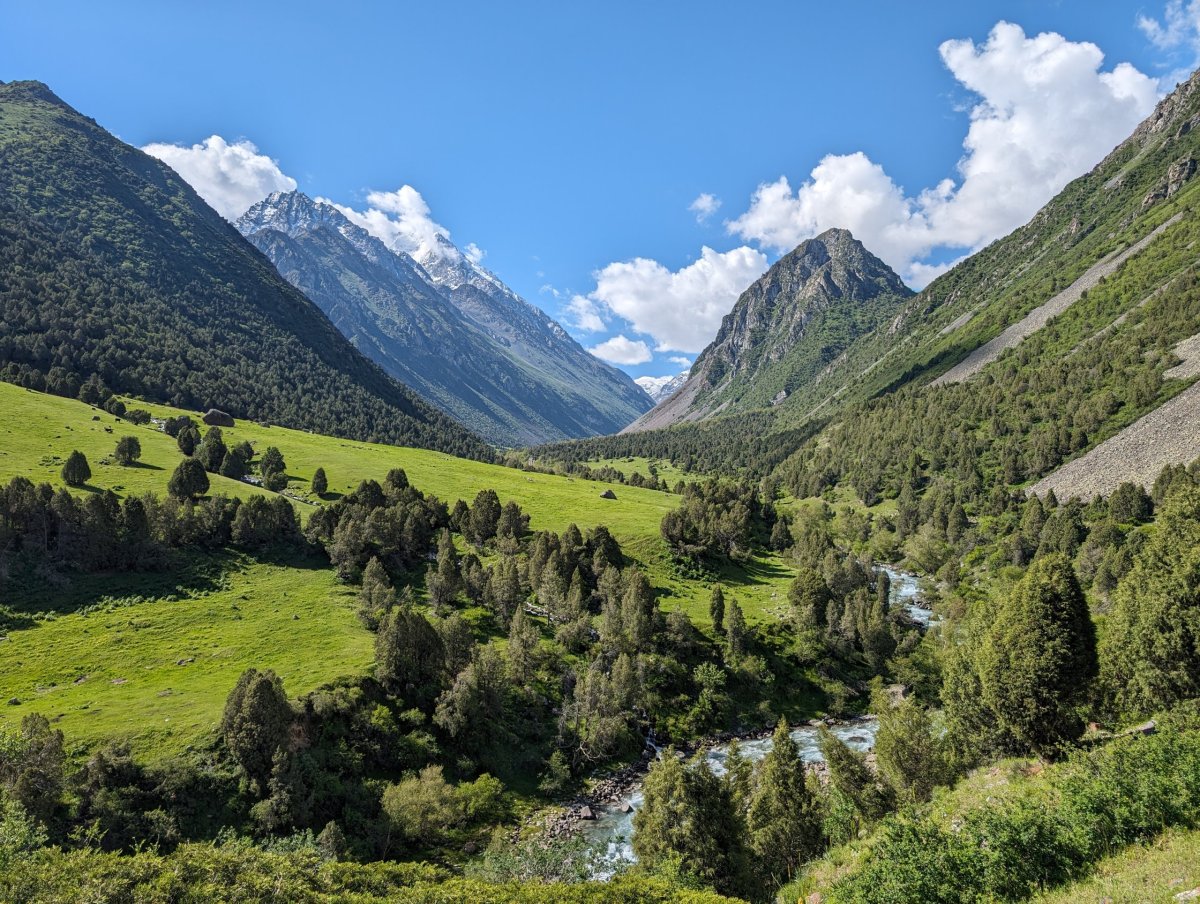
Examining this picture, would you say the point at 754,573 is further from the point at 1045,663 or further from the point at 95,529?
the point at 95,529

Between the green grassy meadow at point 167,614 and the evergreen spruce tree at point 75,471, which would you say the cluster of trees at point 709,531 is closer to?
the green grassy meadow at point 167,614

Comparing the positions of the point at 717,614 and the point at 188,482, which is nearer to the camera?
the point at 717,614

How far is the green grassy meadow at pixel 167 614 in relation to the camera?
52469 millimetres

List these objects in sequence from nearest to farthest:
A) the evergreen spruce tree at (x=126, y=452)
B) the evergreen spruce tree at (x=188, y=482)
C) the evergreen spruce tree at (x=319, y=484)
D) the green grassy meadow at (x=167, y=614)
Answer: the green grassy meadow at (x=167, y=614) < the evergreen spruce tree at (x=188, y=482) < the evergreen spruce tree at (x=126, y=452) < the evergreen spruce tree at (x=319, y=484)

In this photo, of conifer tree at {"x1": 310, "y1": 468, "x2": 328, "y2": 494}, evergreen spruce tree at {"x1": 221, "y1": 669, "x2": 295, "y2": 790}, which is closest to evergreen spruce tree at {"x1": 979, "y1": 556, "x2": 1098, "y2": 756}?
evergreen spruce tree at {"x1": 221, "y1": 669, "x2": 295, "y2": 790}

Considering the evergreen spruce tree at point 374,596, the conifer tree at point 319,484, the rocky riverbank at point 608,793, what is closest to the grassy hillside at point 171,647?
the evergreen spruce tree at point 374,596

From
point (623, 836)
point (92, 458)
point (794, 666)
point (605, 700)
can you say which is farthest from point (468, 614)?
point (92, 458)

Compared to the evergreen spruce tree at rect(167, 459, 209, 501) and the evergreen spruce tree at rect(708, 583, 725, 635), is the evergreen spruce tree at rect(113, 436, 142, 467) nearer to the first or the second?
the evergreen spruce tree at rect(167, 459, 209, 501)

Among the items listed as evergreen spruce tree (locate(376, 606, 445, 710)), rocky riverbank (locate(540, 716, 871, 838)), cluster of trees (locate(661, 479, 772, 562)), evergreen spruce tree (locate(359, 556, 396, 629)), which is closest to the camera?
rocky riverbank (locate(540, 716, 871, 838))

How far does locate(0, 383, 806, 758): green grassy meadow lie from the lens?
52.5 meters

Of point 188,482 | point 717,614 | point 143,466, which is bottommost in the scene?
point 717,614

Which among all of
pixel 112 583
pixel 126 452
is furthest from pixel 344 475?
pixel 112 583

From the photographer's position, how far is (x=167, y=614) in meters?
70.7

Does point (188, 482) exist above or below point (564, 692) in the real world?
above
